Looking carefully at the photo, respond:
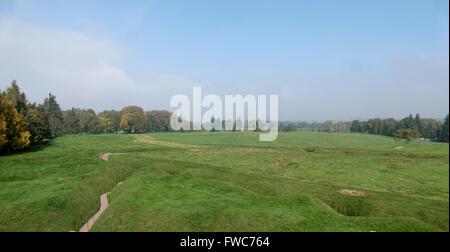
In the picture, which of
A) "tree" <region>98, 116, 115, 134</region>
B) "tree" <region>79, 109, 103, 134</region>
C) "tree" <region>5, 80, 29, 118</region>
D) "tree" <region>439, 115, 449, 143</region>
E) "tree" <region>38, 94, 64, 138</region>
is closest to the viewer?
"tree" <region>5, 80, 29, 118</region>

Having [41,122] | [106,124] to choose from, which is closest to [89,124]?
[106,124]

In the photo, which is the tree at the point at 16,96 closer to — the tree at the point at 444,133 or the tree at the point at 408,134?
the tree at the point at 408,134

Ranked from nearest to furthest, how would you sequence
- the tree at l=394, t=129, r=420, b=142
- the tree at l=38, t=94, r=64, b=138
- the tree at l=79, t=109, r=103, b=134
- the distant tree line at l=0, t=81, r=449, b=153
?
the distant tree line at l=0, t=81, r=449, b=153 < the tree at l=394, t=129, r=420, b=142 < the tree at l=38, t=94, r=64, b=138 < the tree at l=79, t=109, r=103, b=134

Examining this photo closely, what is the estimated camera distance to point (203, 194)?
1160 inches

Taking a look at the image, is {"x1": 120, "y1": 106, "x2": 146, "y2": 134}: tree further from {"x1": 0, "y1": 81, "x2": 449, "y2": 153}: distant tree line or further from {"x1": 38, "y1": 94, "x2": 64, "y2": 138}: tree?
{"x1": 38, "y1": 94, "x2": 64, "y2": 138}: tree

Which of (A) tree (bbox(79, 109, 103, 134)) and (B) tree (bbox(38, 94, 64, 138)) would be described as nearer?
(B) tree (bbox(38, 94, 64, 138))

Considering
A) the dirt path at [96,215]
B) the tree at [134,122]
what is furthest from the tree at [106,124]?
the dirt path at [96,215]

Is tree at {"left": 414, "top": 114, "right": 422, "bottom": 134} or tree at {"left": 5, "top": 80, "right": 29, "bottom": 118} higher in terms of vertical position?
tree at {"left": 5, "top": 80, "right": 29, "bottom": 118}

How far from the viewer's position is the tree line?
219 ft

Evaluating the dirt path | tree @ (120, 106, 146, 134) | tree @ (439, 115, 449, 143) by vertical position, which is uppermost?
tree @ (120, 106, 146, 134)

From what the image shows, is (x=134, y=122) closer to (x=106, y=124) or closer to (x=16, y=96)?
(x=106, y=124)

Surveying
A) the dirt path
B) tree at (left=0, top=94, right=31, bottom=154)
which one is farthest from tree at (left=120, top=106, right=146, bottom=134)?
the dirt path

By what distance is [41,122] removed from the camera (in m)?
→ 92.4
